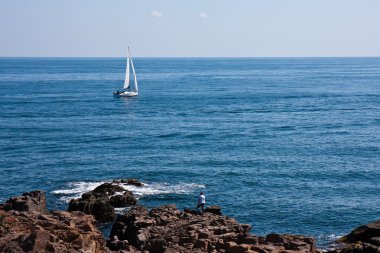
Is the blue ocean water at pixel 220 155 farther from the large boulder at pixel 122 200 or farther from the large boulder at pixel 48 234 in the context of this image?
the large boulder at pixel 48 234

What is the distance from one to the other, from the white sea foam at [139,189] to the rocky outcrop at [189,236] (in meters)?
17.4

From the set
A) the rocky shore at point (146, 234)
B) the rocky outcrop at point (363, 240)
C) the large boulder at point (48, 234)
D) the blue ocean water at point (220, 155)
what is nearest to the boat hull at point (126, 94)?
the blue ocean water at point (220, 155)

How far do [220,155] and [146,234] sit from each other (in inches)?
1757

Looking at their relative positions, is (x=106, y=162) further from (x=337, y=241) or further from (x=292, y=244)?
(x=292, y=244)

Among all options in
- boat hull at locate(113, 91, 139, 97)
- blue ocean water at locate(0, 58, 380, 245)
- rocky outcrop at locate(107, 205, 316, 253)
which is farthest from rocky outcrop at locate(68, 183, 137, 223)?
boat hull at locate(113, 91, 139, 97)

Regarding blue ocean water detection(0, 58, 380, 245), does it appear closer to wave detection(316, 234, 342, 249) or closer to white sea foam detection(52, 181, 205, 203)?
white sea foam detection(52, 181, 205, 203)

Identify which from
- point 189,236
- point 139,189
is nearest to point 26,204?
point 189,236

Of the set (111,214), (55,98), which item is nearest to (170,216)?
(111,214)

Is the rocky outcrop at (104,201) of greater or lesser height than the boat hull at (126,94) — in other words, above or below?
below

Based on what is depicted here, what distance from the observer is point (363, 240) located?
44.8 metres

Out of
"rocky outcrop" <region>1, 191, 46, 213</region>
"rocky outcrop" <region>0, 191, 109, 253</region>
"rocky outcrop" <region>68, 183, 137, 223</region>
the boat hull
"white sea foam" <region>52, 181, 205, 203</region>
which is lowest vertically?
"white sea foam" <region>52, 181, 205, 203</region>

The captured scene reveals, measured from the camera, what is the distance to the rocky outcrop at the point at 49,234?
2872cm

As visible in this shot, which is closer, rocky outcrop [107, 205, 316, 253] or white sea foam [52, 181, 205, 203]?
rocky outcrop [107, 205, 316, 253]

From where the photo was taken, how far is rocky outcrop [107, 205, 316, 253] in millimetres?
35188
